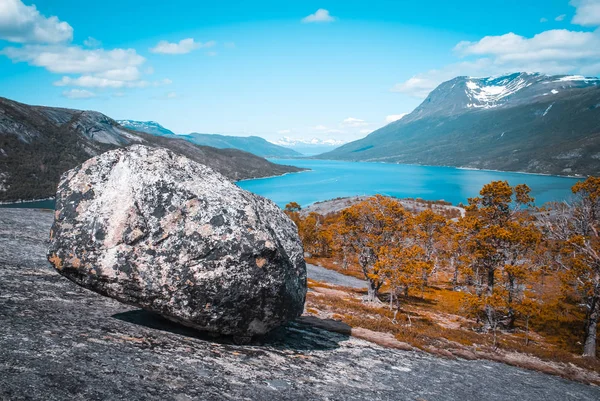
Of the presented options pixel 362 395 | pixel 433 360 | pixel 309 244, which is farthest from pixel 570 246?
pixel 309 244

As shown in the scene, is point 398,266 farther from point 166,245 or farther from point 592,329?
point 166,245

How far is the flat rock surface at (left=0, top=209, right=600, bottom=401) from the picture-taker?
299 inches

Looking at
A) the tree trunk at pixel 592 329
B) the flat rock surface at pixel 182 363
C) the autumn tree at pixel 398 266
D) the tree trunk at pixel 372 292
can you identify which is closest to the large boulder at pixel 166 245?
the flat rock surface at pixel 182 363

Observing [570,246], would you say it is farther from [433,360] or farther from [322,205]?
[322,205]

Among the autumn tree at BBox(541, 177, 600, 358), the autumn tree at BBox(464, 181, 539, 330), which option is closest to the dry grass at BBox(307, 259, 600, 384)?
the autumn tree at BBox(541, 177, 600, 358)

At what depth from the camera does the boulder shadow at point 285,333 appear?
40.4 feet

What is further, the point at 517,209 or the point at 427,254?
the point at 427,254

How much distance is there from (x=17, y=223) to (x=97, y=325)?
2851 cm

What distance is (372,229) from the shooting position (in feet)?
145

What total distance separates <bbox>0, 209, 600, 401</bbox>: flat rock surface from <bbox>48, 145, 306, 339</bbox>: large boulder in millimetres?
1238

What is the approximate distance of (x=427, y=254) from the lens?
70.5 metres

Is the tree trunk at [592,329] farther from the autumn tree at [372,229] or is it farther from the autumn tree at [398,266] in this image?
the autumn tree at [372,229]

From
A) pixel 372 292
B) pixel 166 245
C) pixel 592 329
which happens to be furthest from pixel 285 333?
pixel 372 292

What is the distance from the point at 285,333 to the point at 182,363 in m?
6.77
